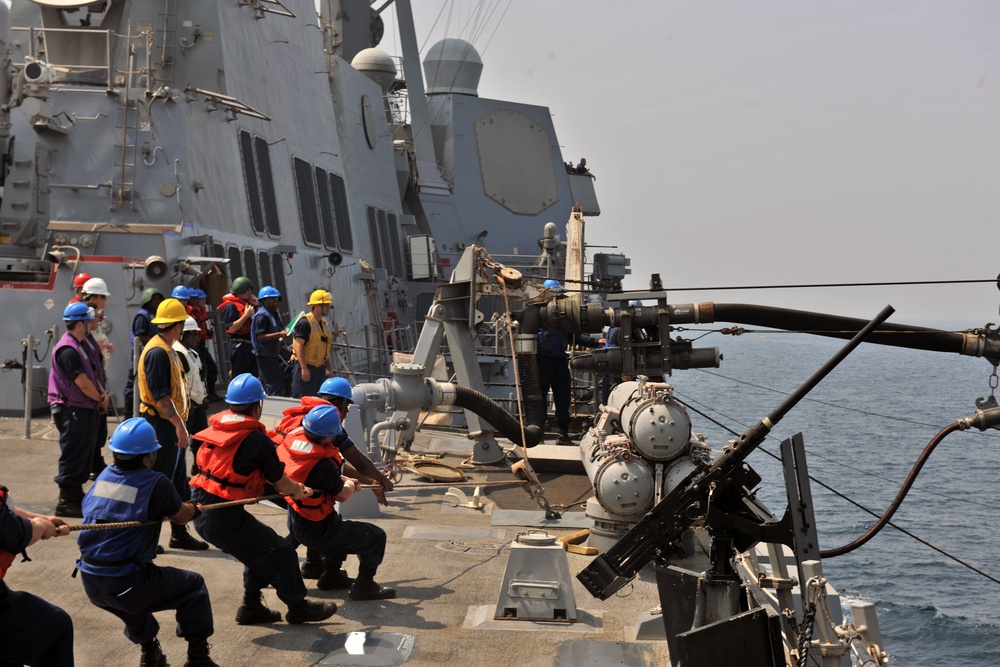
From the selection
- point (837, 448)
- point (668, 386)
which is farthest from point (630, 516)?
point (837, 448)

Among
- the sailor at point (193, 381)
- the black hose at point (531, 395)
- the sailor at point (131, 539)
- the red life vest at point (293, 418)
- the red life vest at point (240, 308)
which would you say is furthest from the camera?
the black hose at point (531, 395)

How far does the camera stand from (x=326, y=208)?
17.5 m

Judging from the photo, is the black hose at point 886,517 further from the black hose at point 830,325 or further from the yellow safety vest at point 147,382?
the yellow safety vest at point 147,382

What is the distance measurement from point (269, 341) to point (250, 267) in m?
2.91

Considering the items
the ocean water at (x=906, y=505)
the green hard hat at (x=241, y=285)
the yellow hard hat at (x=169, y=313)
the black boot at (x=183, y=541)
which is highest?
the green hard hat at (x=241, y=285)

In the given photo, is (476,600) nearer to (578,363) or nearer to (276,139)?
(578,363)

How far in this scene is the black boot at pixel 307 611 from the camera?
6.10 metres

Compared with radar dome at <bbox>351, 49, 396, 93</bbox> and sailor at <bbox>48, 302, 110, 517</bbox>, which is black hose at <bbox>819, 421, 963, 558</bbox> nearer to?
sailor at <bbox>48, 302, 110, 517</bbox>

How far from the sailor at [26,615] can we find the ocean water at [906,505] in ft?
25.4

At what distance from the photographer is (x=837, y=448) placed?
3102 cm

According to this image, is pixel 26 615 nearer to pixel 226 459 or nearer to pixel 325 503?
pixel 226 459

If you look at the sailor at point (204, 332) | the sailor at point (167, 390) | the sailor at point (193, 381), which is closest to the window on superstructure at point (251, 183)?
the sailor at point (204, 332)

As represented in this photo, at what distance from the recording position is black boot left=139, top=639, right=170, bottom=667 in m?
5.18

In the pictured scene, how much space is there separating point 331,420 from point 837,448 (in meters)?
27.0
